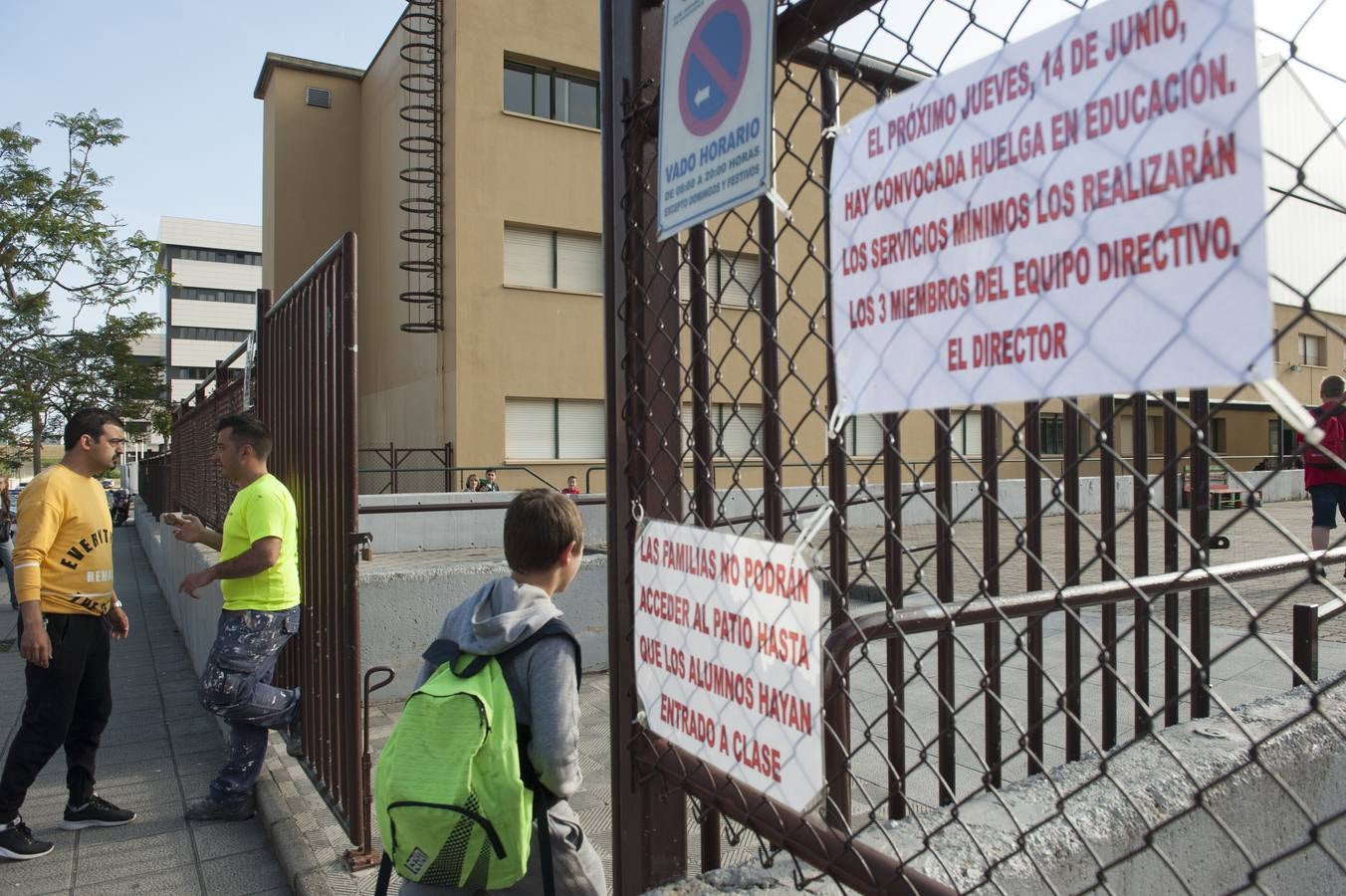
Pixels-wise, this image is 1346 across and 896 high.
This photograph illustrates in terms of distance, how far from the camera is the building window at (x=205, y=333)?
222ft

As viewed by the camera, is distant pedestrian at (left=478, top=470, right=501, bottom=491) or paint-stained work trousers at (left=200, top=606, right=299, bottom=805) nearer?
paint-stained work trousers at (left=200, top=606, right=299, bottom=805)

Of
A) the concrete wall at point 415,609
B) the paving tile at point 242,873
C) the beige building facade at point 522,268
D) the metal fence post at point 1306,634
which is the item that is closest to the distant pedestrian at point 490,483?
the beige building facade at point 522,268

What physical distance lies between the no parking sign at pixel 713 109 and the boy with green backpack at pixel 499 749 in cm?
89

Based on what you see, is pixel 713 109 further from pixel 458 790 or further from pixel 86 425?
pixel 86 425

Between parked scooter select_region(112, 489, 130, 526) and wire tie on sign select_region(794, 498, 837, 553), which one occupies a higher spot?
wire tie on sign select_region(794, 498, 837, 553)

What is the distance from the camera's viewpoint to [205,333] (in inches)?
2699

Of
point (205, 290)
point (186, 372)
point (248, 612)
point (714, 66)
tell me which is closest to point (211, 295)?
point (205, 290)

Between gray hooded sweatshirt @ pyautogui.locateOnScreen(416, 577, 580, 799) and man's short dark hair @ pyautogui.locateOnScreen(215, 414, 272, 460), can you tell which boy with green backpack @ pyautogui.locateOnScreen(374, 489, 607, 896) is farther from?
man's short dark hair @ pyautogui.locateOnScreen(215, 414, 272, 460)

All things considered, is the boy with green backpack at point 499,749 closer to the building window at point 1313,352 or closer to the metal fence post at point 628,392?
the metal fence post at point 628,392

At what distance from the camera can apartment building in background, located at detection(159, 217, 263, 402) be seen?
6750 cm

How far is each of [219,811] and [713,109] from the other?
13.3 feet

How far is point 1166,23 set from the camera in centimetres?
101

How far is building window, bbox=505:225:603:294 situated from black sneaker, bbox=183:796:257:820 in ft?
48.2

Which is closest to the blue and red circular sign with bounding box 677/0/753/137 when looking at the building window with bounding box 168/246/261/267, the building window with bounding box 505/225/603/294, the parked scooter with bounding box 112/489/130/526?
the building window with bounding box 505/225/603/294
